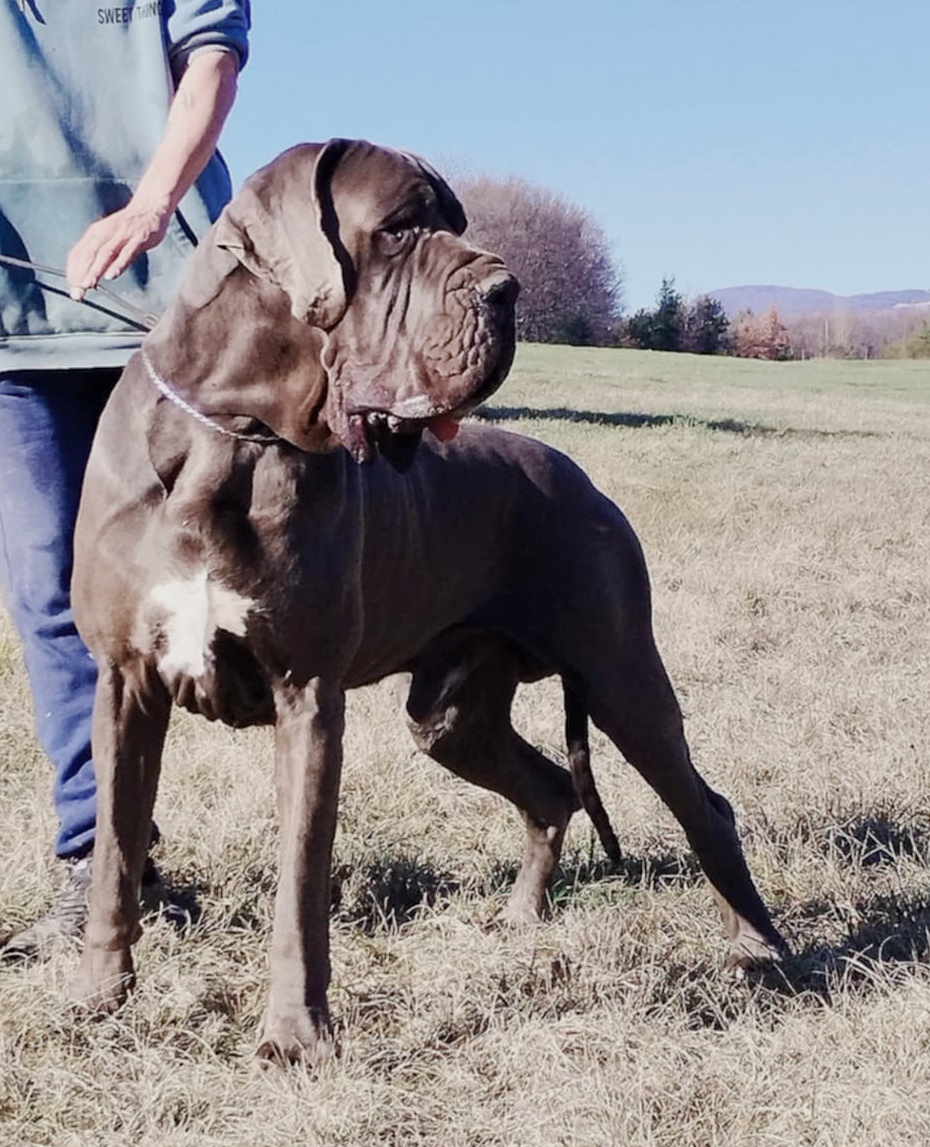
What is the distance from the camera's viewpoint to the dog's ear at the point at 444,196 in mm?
Result: 2837

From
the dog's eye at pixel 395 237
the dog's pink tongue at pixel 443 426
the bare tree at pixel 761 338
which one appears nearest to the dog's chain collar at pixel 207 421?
the dog's pink tongue at pixel 443 426

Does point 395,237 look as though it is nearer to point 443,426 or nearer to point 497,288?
point 497,288

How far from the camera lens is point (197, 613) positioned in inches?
117

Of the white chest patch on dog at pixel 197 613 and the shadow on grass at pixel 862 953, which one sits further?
the shadow on grass at pixel 862 953

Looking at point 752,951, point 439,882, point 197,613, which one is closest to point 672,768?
point 752,951

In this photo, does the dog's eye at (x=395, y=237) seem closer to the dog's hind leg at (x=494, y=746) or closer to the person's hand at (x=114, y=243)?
the person's hand at (x=114, y=243)

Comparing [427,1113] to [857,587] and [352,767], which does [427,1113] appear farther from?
[857,587]

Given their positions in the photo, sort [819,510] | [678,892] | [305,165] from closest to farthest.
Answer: [305,165]
[678,892]
[819,510]

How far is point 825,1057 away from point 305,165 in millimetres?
1964

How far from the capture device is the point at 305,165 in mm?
2740

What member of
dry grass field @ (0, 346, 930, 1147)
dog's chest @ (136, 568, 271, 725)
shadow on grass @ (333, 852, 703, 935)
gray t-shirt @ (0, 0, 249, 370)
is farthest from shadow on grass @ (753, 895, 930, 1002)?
gray t-shirt @ (0, 0, 249, 370)

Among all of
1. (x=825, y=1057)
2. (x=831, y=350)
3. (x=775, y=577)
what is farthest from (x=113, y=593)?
(x=831, y=350)

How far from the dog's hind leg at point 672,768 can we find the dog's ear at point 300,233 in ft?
4.70

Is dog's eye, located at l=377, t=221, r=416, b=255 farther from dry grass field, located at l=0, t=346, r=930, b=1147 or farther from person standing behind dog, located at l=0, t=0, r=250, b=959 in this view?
dry grass field, located at l=0, t=346, r=930, b=1147
